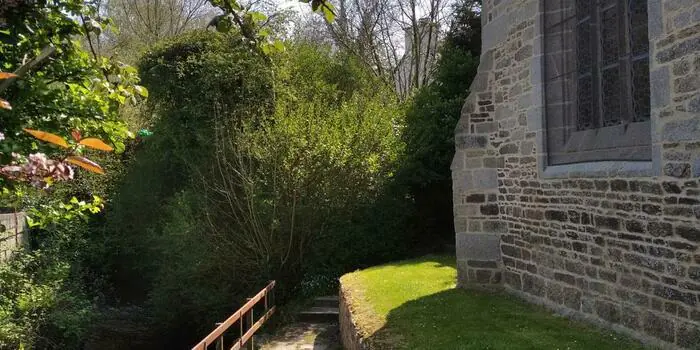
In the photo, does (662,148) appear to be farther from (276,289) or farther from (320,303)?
(276,289)

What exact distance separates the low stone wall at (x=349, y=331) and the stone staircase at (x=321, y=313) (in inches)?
47.0

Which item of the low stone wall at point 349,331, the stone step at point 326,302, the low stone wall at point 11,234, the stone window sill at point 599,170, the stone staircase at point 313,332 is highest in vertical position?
the stone window sill at point 599,170

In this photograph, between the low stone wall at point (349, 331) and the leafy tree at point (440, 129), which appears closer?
the low stone wall at point (349, 331)

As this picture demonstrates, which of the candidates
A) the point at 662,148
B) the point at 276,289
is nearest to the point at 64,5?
the point at 662,148

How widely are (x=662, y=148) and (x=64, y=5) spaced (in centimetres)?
512

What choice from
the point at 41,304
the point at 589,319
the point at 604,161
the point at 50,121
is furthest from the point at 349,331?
the point at 41,304

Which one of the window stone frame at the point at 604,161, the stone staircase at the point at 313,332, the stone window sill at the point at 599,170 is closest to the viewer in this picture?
the window stone frame at the point at 604,161

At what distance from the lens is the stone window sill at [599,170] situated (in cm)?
532

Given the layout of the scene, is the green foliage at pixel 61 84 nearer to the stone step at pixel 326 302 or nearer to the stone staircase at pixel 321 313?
the stone staircase at pixel 321 313

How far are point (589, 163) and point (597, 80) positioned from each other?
91 centimetres

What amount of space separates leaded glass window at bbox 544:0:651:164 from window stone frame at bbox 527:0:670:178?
0.07 meters

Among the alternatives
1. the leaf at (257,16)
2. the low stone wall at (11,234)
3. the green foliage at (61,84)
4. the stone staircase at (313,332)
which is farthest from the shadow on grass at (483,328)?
the low stone wall at (11,234)

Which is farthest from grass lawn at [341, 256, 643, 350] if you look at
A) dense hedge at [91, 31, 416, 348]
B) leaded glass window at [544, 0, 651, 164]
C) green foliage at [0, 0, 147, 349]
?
green foliage at [0, 0, 147, 349]

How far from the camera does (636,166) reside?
17.7 feet
